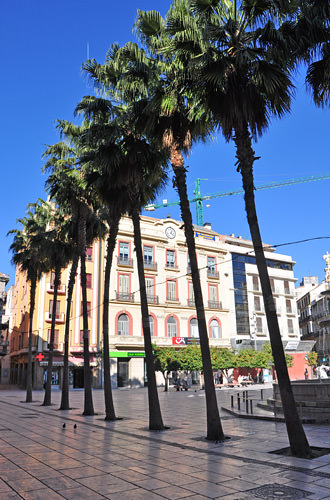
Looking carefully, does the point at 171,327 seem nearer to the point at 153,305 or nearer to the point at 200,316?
the point at 153,305

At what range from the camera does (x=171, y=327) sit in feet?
164

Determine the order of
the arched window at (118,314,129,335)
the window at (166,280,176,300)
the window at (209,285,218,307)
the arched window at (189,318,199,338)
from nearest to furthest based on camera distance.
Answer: the arched window at (118,314,129,335) → the window at (166,280,176,300) → the arched window at (189,318,199,338) → the window at (209,285,218,307)

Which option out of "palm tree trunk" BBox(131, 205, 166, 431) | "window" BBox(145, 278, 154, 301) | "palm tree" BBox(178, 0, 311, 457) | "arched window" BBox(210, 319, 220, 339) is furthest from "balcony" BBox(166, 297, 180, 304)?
"palm tree" BBox(178, 0, 311, 457)

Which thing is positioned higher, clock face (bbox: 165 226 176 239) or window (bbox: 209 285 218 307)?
clock face (bbox: 165 226 176 239)

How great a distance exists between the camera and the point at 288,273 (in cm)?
6444

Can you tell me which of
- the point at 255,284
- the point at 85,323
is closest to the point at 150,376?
the point at 85,323

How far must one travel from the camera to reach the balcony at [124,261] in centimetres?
4834

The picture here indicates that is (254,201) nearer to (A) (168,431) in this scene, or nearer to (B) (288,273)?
(A) (168,431)

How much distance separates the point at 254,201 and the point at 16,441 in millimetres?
9141

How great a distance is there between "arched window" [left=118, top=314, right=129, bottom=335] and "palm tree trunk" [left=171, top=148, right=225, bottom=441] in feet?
114

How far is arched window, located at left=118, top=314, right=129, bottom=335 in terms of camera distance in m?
46.1

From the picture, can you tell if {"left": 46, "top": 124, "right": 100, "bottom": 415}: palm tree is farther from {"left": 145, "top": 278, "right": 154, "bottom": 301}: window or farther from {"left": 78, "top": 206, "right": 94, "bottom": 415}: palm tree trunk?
{"left": 145, "top": 278, "right": 154, "bottom": 301}: window

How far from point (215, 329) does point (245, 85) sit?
1805 inches

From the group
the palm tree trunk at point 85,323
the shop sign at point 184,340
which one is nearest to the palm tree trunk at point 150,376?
the palm tree trunk at point 85,323
